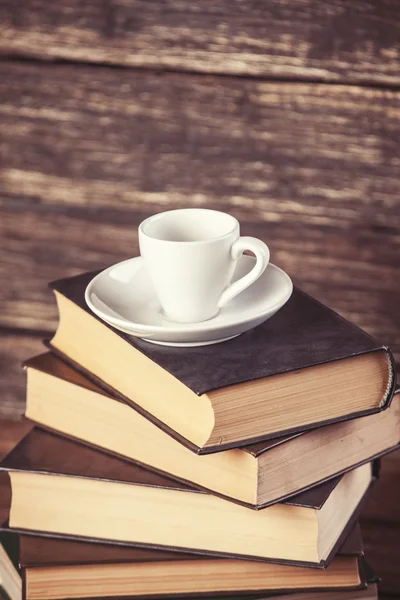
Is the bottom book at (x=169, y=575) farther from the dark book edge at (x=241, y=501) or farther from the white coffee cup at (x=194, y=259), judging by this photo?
the white coffee cup at (x=194, y=259)

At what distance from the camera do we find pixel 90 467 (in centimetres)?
73

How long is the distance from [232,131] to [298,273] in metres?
0.20

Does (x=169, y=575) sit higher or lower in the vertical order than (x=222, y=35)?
lower

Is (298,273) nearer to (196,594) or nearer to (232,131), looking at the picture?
(232,131)

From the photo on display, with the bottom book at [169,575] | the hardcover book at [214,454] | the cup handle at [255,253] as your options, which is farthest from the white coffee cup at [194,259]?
the bottom book at [169,575]

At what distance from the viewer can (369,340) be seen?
694 mm

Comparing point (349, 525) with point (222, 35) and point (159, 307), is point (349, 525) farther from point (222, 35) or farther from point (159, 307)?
point (222, 35)

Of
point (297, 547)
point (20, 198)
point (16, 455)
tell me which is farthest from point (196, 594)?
point (20, 198)

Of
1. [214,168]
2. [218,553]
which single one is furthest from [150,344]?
[214,168]

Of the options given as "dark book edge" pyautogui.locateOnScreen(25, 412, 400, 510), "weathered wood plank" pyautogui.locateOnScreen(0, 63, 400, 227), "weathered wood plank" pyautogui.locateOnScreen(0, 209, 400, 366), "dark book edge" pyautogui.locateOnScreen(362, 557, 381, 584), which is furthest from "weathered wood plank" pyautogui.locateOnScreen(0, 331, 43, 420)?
"dark book edge" pyautogui.locateOnScreen(362, 557, 381, 584)

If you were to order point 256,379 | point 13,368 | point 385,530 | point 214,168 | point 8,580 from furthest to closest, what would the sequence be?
point 13,368 < point 214,168 < point 385,530 < point 8,580 < point 256,379

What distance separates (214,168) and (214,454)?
446 millimetres

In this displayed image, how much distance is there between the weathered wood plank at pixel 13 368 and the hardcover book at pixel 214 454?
30 centimetres

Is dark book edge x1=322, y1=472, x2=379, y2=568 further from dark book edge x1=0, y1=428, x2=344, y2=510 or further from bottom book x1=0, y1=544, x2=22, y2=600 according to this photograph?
bottom book x1=0, y1=544, x2=22, y2=600
